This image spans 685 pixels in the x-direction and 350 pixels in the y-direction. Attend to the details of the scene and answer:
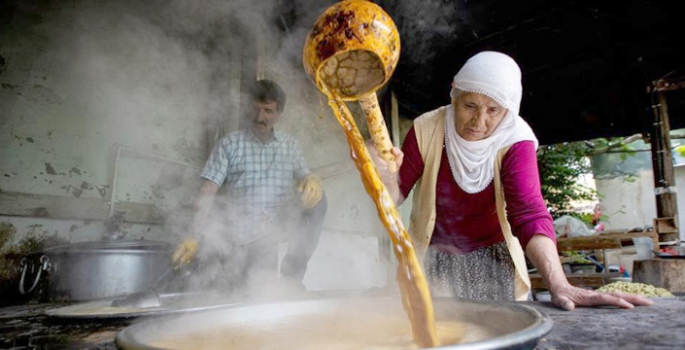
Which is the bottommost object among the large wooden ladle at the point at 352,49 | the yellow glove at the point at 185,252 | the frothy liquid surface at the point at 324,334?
the frothy liquid surface at the point at 324,334

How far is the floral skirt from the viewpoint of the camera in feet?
6.39

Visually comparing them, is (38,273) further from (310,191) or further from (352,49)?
(352,49)

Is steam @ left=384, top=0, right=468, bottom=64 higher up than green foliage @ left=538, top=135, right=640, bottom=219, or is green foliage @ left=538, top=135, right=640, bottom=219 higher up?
steam @ left=384, top=0, right=468, bottom=64

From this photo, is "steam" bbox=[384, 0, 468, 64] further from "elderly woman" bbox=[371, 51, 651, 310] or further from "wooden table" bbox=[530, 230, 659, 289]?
"wooden table" bbox=[530, 230, 659, 289]

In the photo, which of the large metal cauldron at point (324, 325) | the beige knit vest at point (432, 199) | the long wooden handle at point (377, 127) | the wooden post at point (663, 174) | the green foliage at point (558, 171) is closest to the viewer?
the large metal cauldron at point (324, 325)

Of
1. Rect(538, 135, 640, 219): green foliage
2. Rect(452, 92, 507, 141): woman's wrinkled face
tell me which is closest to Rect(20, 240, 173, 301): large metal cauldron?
Rect(452, 92, 507, 141): woman's wrinkled face

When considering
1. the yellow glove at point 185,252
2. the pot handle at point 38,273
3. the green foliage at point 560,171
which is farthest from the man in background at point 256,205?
the green foliage at point 560,171

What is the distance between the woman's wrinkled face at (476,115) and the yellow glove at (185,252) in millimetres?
1719

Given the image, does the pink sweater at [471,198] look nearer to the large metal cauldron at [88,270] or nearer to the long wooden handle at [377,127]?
the long wooden handle at [377,127]

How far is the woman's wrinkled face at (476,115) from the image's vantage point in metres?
1.75

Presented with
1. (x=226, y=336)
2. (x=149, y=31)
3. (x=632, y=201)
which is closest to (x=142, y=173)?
(x=149, y=31)

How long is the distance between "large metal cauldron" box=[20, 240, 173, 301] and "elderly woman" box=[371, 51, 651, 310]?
Result: 1439 millimetres

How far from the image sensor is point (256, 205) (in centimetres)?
331

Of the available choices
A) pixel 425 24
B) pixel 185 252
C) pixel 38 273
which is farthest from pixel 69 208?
pixel 425 24
